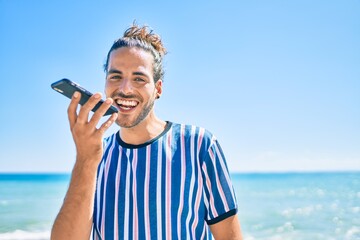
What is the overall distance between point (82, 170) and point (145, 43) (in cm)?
102

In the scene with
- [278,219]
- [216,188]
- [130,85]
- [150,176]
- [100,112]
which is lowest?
[278,219]

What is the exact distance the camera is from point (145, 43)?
2777 millimetres

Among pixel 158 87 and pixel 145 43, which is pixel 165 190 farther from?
pixel 145 43

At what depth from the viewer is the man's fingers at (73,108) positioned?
2.03 metres

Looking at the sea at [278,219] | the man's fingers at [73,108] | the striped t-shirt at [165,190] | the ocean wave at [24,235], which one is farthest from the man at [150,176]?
the ocean wave at [24,235]

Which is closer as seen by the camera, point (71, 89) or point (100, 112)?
point (100, 112)

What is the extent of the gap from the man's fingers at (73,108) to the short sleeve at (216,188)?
31.4 inches

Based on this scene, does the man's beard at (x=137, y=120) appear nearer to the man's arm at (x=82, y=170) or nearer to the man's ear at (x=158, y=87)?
the man's ear at (x=158, y=87)

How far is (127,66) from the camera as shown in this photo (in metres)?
2.57

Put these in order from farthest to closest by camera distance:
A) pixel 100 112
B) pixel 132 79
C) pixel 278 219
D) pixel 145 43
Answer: pixel 278 219 < pixel 145 43 < pixel 132 79 < pixel 100 112

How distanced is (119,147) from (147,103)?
318 millimetres

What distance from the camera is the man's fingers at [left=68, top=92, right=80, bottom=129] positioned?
203 centimetres

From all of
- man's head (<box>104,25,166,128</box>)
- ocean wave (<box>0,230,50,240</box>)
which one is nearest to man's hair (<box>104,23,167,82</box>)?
man's head (<box>104,25,166,128</box>)

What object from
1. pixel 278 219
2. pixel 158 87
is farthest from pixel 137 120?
pixel 278 219
